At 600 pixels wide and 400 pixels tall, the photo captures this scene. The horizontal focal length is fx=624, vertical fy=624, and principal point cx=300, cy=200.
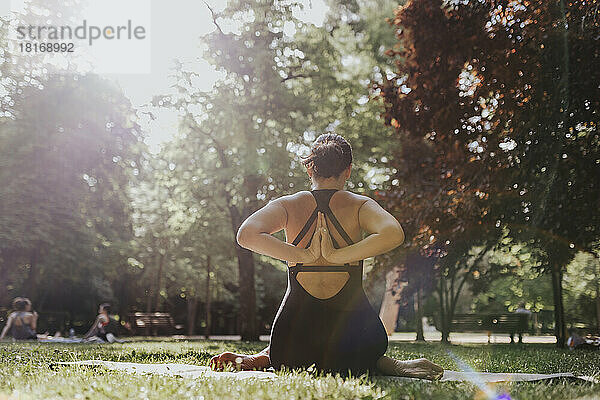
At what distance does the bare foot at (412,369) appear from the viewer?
5.01 metres

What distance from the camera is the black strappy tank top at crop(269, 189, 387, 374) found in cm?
501

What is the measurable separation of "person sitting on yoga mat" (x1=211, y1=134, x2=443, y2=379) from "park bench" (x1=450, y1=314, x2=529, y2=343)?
19.3m

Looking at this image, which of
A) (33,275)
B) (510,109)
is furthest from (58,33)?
(510,109)

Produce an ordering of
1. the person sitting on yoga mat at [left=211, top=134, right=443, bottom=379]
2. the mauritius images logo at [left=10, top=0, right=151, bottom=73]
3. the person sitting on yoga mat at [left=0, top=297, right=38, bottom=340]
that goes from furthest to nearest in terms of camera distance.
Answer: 1. the mauritius images logo at [left=10, top=0, right=151, bottom=73]
2. the person sitting on yoga mat at [left=0, top=297, right=38, bottom=340]
3. the person sitting on yoga mat at [left=211, top=134, right=443, bottom=379]

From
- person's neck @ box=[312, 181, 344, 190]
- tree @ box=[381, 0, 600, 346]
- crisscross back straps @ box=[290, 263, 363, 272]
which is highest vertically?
tree @ box=[381, 0, 600, 346]

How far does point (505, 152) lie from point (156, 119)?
12462 mm

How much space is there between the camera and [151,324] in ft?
94.2

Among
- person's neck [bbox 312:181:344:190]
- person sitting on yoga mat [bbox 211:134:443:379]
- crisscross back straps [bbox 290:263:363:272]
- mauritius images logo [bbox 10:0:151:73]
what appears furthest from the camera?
mauritius images logo [bbox 10:0:151:73]

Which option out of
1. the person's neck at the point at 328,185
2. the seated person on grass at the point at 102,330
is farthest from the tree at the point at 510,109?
the seated person on grass at the point at 102,330

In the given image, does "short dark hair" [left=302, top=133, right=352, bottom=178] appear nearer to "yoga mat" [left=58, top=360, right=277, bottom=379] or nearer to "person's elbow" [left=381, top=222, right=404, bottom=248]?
"person's elbow" [left=381, top=222, right=404, bottom=248]

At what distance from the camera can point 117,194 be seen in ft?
94.2

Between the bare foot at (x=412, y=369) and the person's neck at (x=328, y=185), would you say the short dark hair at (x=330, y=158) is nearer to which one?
the person's neck at (x=328, y=185)

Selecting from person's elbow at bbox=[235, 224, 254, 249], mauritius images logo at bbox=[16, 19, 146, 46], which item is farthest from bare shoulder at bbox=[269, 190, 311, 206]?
mauritius images logo at bbox=[16, 19, 146, 46]

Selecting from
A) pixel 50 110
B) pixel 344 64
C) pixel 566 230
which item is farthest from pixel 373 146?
pixel 50 110
